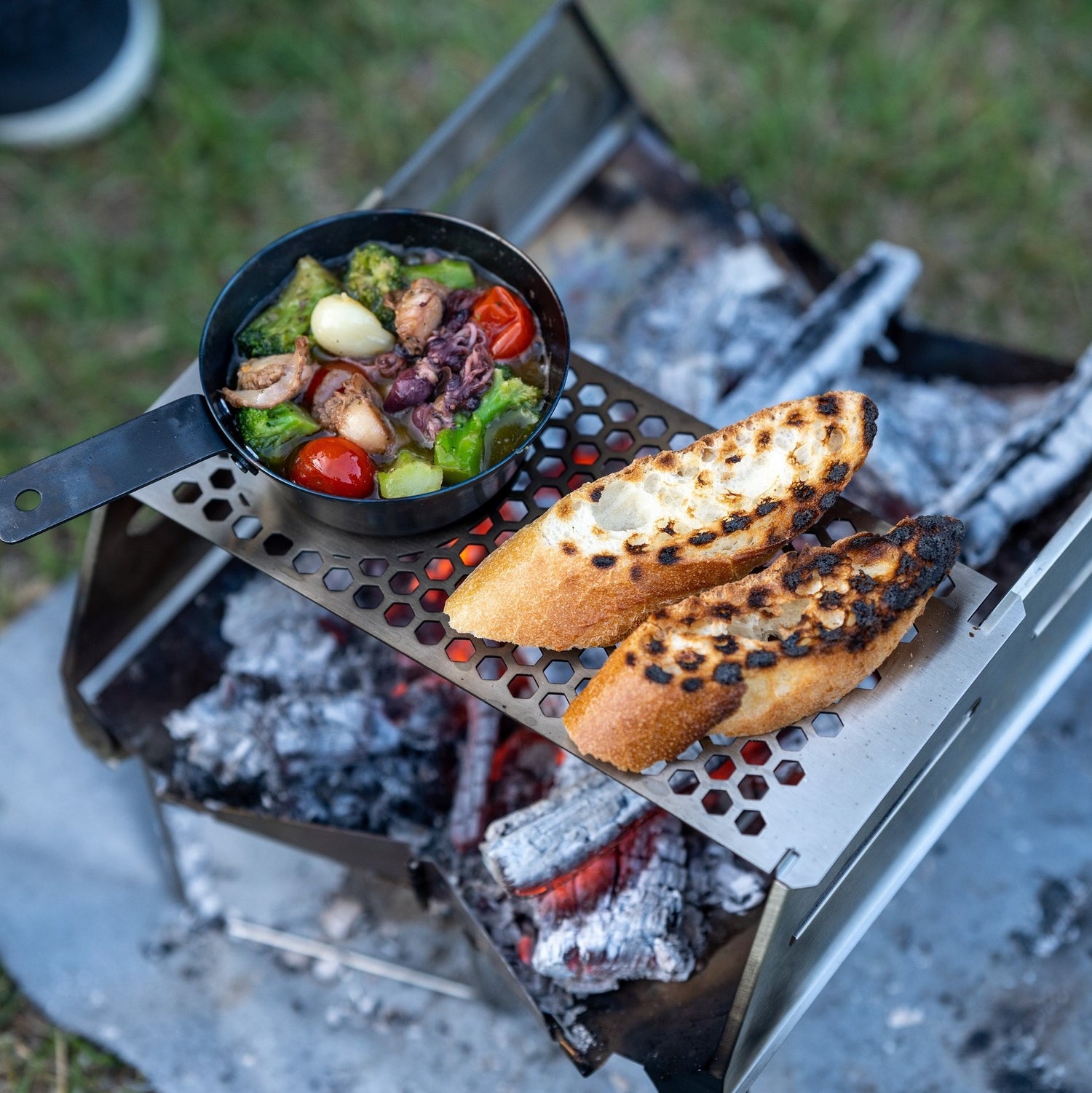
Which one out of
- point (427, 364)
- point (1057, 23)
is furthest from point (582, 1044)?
point (1057, 23)

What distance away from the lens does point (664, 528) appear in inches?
82.8

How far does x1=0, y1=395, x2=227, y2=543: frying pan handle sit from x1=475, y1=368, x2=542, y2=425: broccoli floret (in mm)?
533

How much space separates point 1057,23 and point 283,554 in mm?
4790

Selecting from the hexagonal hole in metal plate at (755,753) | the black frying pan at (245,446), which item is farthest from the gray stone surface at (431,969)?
the black frying pan at (245,446)

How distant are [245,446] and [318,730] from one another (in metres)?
1.15

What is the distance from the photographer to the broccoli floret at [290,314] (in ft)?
7.27

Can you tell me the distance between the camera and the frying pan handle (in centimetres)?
190

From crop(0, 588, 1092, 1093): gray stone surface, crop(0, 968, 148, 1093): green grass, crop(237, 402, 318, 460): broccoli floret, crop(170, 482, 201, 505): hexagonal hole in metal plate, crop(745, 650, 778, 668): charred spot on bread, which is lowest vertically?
crop(0, 968, 148, 1093): green grass

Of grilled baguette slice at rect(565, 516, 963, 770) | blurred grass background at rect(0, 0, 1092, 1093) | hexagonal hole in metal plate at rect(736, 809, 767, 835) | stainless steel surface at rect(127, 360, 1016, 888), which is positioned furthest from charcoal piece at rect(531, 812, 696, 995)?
blurred grass background at rect(0, 0, 1092, 1093)

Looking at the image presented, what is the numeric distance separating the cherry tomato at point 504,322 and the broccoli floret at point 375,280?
197 millimetres

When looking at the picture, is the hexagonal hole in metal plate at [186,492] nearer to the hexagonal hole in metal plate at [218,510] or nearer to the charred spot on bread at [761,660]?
the hexagonal hole in metal plate at [218,510]

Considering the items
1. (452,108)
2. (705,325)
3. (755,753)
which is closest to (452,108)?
(452,108)

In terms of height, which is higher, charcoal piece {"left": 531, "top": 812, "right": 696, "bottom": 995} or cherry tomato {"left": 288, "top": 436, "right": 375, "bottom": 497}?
cherry tomato {"left": 288, "top": 436, "right": 375, "bottom": 497}

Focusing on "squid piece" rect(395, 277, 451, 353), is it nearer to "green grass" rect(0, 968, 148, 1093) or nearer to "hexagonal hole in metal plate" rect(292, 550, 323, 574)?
"hexagonal hole in metal plate" rect(292, 550, 323, 574)
